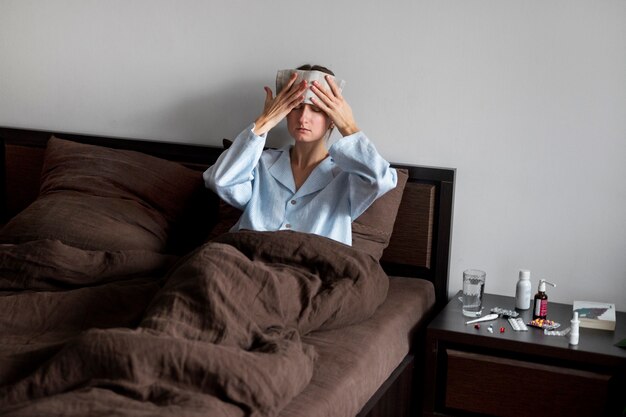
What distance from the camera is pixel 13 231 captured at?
2.63 metres

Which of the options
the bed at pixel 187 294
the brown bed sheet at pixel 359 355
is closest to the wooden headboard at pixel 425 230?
the bed at pixel 187 294

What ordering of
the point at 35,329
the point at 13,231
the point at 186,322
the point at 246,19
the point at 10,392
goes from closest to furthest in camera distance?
the point at 10,392, the point at 186,322, the point at 35,329, the point at 13,231, the point at 246,19

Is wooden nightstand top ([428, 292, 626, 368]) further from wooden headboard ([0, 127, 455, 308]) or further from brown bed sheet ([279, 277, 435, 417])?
wooden headboard ([0, 127, 455, 308])

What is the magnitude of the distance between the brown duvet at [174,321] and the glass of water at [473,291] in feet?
1.11

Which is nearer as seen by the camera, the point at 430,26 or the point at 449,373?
the point at 449,373

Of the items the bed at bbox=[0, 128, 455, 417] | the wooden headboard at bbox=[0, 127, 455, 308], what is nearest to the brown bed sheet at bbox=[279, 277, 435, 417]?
the bed at bbox=[0, 128, 455, 417]

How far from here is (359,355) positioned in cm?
204

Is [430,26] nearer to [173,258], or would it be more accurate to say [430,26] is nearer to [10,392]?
[173,258]

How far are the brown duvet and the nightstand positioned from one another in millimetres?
313

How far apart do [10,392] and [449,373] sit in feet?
4.31

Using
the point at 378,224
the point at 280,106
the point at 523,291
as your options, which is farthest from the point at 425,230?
the point at 280,106

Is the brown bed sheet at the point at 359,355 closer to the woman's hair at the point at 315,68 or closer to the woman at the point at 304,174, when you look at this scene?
the woman at the point at 304,174

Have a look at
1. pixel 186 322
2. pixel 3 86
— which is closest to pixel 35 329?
pixel 186 322

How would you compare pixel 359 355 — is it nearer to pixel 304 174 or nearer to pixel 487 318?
pixel 487 318
